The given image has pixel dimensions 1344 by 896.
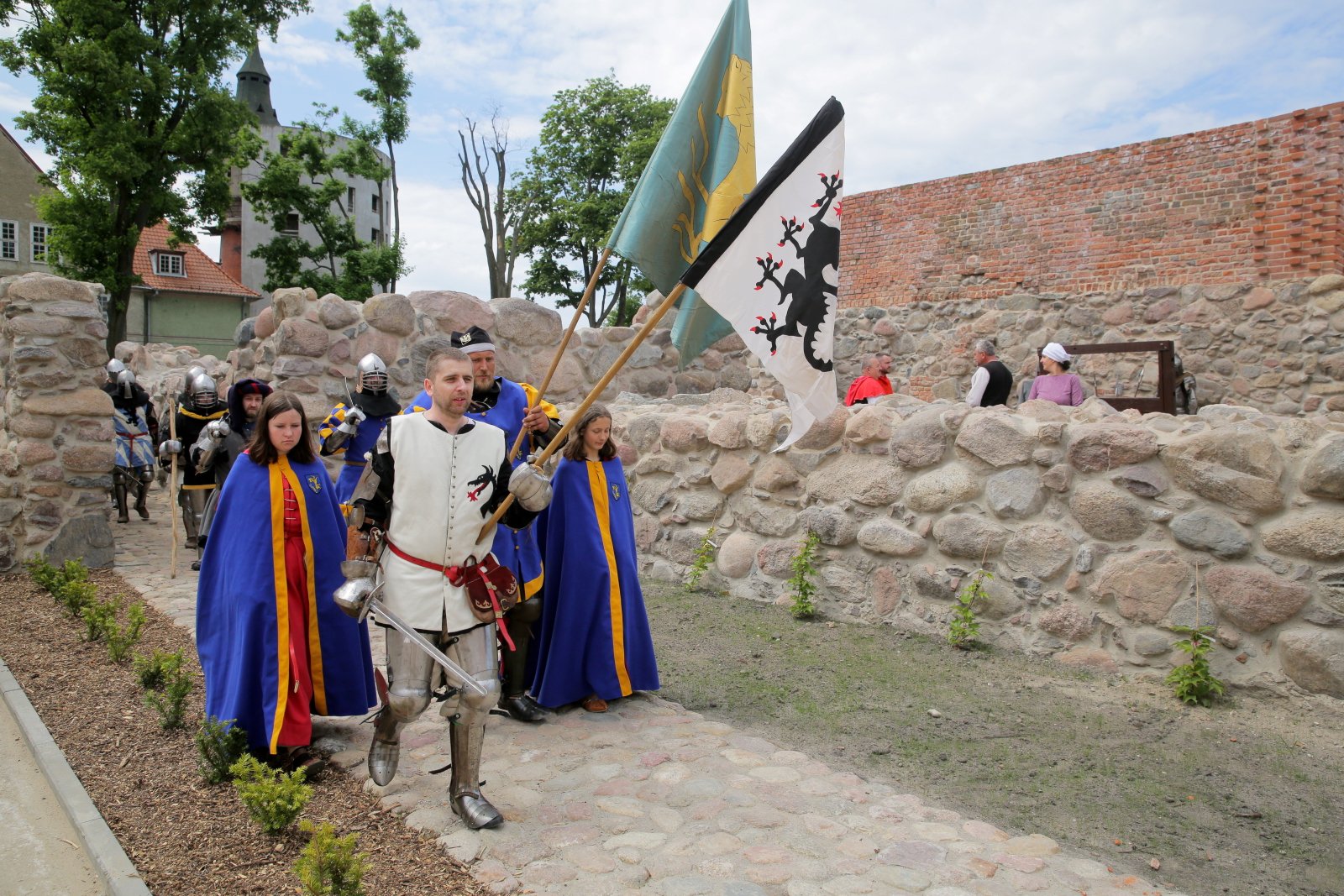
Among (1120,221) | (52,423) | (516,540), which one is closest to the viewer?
(516,540)

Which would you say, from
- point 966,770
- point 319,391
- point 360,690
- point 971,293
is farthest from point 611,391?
point 966,770

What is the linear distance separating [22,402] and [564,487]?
240 inches

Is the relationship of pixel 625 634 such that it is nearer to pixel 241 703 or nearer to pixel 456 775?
pixel 456 775

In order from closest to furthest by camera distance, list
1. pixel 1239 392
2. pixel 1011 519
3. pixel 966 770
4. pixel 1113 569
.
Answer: pixel 966 770 → pixel 1113 569 → pixel 1011 519 → pixel 1239 392

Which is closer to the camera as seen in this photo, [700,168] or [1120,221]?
[700,168]

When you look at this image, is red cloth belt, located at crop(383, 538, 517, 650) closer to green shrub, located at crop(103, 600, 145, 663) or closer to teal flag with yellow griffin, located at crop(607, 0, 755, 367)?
teal flag with yellow griffin, located at crop(607, 0, 755, 367)

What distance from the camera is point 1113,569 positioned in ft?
15.6

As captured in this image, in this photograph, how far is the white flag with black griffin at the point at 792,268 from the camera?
336 centimetres

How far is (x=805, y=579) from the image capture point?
6.17 m

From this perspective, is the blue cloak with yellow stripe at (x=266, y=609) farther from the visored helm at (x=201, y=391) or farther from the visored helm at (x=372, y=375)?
the visored helm at (x=201, y=391)

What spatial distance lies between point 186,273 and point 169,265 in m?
0.74

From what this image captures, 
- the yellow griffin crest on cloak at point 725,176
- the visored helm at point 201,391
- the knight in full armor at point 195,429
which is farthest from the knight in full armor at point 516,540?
the visored helm at point 201,391

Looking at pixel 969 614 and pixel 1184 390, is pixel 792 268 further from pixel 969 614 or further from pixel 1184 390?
pixel 1184 390

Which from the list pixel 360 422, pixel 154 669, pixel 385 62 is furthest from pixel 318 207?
pixel 154 669
